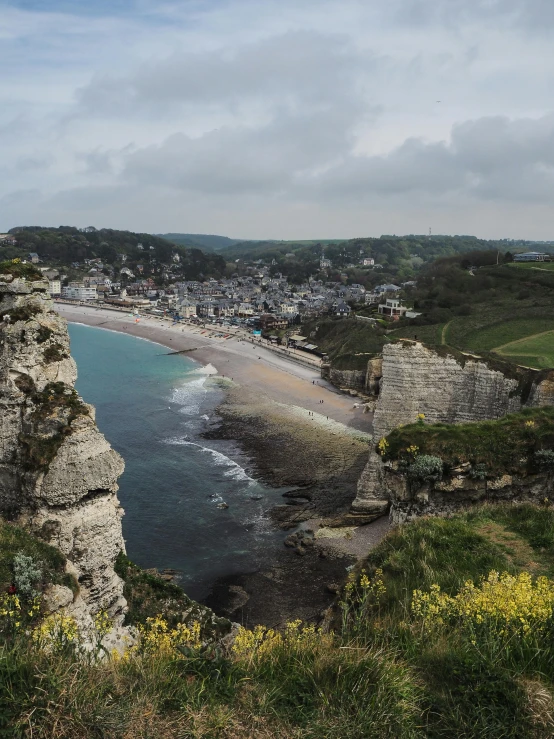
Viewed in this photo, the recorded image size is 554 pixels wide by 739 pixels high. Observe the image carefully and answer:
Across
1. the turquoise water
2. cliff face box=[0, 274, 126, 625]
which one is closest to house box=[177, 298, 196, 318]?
the turquoise water

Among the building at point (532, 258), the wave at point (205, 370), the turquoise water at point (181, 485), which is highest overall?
the building at point (532, 258)

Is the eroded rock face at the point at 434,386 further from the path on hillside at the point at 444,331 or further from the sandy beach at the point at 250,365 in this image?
the path on hillside at the point at 444,331

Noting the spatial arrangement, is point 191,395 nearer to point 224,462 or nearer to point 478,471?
point 224,462

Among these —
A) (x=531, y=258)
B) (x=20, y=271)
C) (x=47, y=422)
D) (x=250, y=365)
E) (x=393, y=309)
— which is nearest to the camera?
(x=47, y=422)

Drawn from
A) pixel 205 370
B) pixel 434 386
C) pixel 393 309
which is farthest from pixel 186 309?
pixel 434 386

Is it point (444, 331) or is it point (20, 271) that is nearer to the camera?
point (20, 271)

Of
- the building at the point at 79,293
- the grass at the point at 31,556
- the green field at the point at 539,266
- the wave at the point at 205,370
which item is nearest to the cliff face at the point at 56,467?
the grass at the point at 31,556

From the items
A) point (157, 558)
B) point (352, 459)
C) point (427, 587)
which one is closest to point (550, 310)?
point (352, 459)
